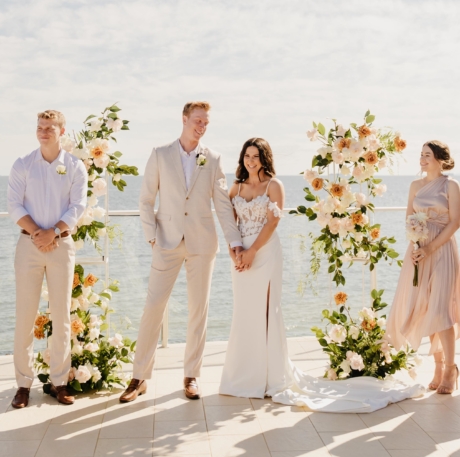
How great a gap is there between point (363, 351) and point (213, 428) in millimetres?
1240

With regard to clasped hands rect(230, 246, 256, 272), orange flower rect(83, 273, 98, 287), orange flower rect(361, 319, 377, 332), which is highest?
clasped hands rect(230, 246, 256, 272)

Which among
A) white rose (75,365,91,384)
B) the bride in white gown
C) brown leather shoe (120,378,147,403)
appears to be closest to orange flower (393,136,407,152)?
the bride in white gown

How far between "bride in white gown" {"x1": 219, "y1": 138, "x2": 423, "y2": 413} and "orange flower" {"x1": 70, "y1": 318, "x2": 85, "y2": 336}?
2.93 ft

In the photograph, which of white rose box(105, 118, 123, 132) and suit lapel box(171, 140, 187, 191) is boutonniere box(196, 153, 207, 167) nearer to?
suit lapel box(171, 140, 187, 191)

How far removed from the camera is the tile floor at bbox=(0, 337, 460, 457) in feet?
10.8

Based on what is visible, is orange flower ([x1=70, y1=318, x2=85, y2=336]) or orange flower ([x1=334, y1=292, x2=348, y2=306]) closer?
orange flower ([x1=70, y1=318, x2=85, y2=336])

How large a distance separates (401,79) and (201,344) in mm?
33453

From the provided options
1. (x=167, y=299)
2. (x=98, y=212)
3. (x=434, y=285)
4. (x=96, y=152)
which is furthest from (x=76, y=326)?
(x=434, y=285)

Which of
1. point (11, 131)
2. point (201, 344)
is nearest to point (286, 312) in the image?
point (201, 344)

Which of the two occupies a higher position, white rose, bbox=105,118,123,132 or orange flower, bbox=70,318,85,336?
white rose, bbox=105,118,123,132

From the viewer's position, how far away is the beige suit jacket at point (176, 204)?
4.04 meters

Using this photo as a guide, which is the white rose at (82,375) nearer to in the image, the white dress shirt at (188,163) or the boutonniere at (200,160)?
the white dress shirt at (188,163)

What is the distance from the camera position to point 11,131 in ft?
109

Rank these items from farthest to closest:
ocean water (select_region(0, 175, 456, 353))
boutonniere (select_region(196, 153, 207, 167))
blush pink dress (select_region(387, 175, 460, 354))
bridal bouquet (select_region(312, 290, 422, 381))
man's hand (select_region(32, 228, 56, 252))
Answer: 1. ocean water (select_region(0, 175, 456, 353))
2. bridal bouquet (select_region(312, 290, 422, 381))
3. blush pink dress (select_region(387, 175, 460, 354))
4. boutonniere (select_region(196, 153, 207, 167))
5. man's hand (select_region(32, 228, 56, 252))
